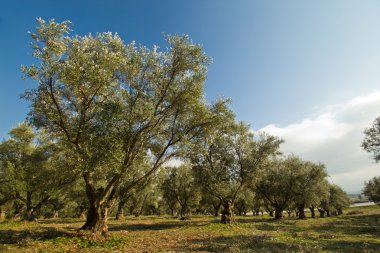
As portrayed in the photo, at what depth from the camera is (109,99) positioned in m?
25.1

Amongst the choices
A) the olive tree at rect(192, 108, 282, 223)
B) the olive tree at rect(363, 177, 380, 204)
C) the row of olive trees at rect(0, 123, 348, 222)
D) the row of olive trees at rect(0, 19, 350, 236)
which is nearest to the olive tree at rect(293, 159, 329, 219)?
the row of olive trees at rect(0, 123, 348, 222)

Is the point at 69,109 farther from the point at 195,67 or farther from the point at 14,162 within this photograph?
the point at 14,162

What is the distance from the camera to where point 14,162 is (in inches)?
1959

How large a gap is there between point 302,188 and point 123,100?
2346 inches

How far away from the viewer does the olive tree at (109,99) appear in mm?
22000

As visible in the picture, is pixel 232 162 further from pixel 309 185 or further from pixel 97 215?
pixel 309 185

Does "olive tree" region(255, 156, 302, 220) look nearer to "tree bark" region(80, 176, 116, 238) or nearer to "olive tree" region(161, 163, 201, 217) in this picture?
"olive tree" region(161, 163, 201, 217)

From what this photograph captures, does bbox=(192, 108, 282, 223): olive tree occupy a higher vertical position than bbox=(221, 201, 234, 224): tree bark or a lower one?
higher

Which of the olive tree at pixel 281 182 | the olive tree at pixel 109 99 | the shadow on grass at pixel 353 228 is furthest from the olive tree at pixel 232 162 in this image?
the olive tree at pixel 281 182

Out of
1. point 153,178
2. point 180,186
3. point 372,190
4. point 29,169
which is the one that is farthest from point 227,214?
point 372,190

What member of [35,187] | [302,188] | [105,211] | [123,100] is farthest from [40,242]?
[302,188]

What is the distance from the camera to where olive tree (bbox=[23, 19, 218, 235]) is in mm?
22000

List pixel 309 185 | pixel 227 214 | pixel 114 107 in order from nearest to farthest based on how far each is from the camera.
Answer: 1. pixel 114 107
2. pixel 227 214
3. pixel 309 185

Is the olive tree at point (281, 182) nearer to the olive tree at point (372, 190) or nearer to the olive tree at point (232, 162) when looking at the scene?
the olive tree at point (232, 162)
